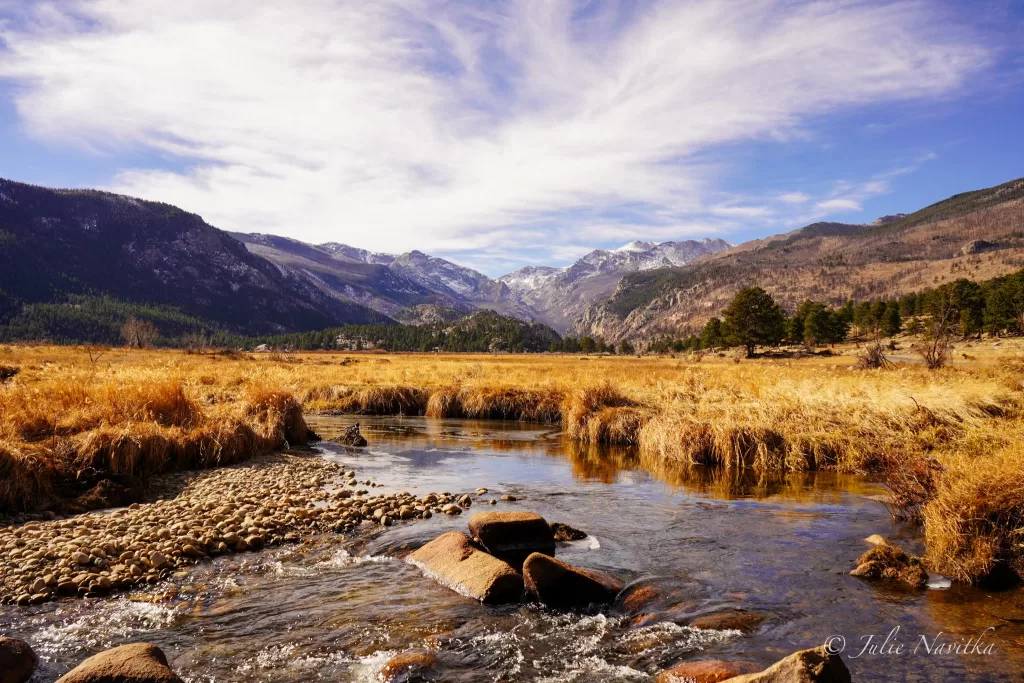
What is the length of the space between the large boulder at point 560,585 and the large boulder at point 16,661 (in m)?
5.98

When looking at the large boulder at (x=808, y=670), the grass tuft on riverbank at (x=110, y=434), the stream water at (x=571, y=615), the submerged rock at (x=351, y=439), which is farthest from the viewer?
the submerged rock at (x=351, y=439)

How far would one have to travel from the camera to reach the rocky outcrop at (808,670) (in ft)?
17.0

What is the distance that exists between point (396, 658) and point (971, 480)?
29.7 feet

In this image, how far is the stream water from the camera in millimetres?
6824

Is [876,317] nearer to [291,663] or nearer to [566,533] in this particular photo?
[566,533]

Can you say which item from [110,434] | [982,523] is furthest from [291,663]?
[110,434]

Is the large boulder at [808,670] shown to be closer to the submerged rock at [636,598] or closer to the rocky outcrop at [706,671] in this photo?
the rocky outcrop at [706,671]

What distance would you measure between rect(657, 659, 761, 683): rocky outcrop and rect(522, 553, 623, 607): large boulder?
2122 mm

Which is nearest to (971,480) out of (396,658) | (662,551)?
(662,551)

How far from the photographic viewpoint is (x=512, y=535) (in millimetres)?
10453

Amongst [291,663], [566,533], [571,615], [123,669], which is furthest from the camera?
[566,533]

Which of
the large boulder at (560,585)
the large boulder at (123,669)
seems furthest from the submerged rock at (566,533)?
the large boulder at (123,669)

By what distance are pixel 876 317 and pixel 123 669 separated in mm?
121782

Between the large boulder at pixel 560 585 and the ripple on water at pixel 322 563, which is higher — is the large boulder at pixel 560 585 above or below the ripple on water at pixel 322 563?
above
